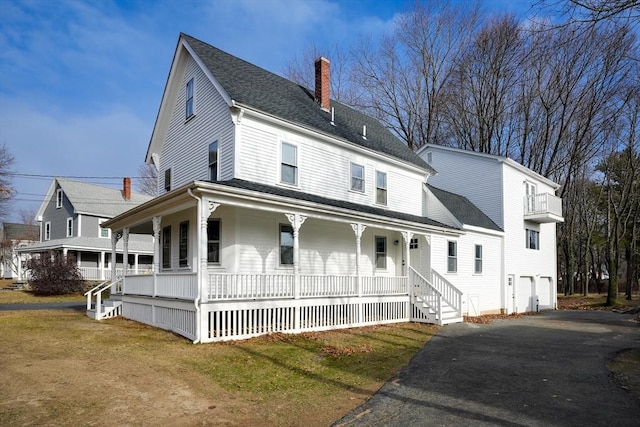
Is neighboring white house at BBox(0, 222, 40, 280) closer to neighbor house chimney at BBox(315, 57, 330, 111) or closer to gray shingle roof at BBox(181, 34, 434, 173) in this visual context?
gray shingle roof at BBox(181, 34, 434, 173)

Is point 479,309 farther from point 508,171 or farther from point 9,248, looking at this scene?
point 9,248

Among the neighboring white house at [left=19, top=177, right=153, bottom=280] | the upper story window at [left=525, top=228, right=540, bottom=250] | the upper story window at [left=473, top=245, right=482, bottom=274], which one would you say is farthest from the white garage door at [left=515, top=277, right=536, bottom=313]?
the neighboring white house at [left=19, top=177, right=153, bottom=280]

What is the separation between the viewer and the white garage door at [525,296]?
2471 cm

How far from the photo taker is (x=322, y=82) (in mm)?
20141

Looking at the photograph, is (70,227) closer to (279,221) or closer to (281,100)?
(281,100)

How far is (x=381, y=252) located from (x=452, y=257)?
346cm

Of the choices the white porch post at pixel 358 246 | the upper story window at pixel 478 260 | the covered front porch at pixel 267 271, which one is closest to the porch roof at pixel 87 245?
the covered front porch at pixel 267 271

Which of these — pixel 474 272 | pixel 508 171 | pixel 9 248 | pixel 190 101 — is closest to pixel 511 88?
A: pixel 508 171

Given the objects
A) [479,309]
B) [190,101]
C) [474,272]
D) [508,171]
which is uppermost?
[190,101]

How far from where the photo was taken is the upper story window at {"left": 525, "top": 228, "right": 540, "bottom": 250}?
26.0 meters

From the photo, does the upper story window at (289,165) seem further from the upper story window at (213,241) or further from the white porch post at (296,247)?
the upper story window at (213,241)

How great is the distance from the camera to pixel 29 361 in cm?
902

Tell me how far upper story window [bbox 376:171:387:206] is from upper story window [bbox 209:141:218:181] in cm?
712

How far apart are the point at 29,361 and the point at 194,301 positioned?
3.65 meters
